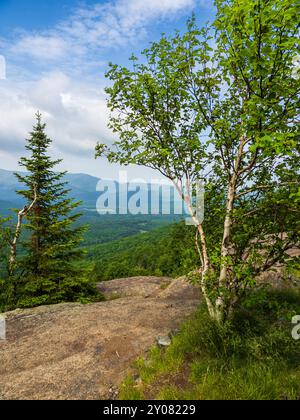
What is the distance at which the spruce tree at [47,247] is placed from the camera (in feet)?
55.2

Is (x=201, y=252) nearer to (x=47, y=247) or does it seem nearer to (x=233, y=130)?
(x=233, y=130)

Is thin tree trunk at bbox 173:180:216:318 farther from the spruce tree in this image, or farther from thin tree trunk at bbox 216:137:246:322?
the spruce tree

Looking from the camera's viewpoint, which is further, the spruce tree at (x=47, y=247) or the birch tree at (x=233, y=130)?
the spruce tree at (x=47, y=247)

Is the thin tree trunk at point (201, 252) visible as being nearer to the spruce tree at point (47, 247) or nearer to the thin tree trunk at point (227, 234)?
the thin tree trunk at point (227, 234)

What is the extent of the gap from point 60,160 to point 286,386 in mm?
21189

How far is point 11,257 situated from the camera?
17.3 meters

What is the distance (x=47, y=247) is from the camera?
18.4 metres

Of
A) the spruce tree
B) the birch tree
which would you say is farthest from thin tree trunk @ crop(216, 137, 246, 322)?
the spruce tree

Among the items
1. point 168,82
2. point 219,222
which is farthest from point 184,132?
point 219,222

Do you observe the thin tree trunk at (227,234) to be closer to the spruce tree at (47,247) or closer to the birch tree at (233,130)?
the birch tree at (233,130)

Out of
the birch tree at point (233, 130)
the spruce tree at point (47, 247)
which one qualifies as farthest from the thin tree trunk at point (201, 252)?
the spruce tree at point (47, 247)

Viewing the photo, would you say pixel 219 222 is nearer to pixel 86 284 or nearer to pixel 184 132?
pixel 184 132

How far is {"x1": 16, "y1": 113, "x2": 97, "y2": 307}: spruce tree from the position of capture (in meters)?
16.8

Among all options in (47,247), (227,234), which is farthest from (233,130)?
(47,247)
